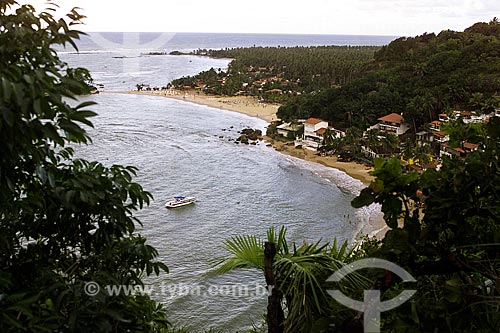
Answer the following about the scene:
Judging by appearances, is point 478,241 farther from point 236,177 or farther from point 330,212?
point 236,177

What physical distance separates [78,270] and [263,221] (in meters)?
14.6

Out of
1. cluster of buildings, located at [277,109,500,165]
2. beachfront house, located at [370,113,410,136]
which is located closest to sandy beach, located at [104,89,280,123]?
cluster of buildings, located at [277,109,500,165]

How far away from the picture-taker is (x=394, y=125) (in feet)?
86.6

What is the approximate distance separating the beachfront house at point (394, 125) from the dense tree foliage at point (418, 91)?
0.48 m

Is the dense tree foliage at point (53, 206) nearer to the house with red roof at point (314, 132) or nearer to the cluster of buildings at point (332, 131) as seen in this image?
the cluster of buildings at point (332, 131)

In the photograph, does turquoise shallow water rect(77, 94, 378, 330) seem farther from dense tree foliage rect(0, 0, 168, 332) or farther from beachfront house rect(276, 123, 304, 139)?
dense tree foliage rect(0, 0, 168, 332)

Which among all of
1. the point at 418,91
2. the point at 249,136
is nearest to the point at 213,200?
the point at 249,136

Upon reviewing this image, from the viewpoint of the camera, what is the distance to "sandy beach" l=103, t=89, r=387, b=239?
16.8 metres

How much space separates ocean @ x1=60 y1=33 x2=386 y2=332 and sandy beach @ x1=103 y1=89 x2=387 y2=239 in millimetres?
611

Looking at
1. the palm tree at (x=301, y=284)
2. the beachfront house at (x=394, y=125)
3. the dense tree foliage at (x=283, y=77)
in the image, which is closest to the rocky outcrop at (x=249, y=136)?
the beachfront house at (x=394, y=125)

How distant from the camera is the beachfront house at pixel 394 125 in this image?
1032 inches

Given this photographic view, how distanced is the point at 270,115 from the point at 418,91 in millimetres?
12983
